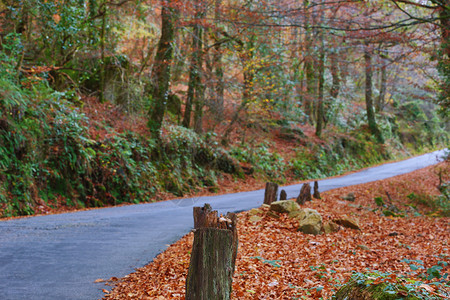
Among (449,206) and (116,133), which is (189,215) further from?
(449,206)

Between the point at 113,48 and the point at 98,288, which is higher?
the point at 113,48

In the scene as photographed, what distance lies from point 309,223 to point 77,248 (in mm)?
4922

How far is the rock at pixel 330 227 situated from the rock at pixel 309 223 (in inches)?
6.6

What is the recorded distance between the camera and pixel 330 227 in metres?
8.60

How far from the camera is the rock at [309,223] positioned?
8.27 meters

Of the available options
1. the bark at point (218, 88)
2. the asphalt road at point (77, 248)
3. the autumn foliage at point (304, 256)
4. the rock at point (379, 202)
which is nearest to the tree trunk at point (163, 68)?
the bark at point (218, 88)

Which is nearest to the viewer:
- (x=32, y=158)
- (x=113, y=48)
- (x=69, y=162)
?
(x=32, y=158)

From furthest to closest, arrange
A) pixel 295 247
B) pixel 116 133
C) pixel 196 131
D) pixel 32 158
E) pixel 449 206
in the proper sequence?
1. pixel 196 131
2. pixel 116 133
3. pixel 449 206
4. pixel 32 158
5. pixel 295 247

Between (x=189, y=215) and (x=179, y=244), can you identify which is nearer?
(x=179, y=244)

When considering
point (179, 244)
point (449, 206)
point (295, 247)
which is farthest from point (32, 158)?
point (449, 206)

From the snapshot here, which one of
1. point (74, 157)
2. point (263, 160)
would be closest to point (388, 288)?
point (74, 157)

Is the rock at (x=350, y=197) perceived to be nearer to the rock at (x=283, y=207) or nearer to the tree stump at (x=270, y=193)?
the tree stump at (x=270, y=193)

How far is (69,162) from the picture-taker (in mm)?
11195

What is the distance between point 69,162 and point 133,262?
6438mm
